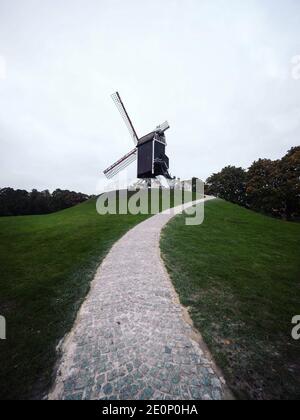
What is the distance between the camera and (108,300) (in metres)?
6.59

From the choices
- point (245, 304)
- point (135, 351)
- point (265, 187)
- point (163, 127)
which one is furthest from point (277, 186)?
point (135, 351)

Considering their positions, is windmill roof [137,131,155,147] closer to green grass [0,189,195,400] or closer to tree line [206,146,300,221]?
tree line [206,146,300,221]

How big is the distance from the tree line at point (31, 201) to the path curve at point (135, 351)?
66.8 meters

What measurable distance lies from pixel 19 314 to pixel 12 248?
8.41 metres

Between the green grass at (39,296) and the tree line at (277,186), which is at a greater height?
the tree line at (277,186)

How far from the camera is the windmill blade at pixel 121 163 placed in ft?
144

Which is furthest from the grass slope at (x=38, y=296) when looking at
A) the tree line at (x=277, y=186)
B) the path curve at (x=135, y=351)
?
the tree line at (x=277, y=186)

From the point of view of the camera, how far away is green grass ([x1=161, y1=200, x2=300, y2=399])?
3.97m

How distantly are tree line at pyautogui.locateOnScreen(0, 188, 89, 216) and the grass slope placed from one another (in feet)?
182

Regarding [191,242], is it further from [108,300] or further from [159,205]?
[159,205]

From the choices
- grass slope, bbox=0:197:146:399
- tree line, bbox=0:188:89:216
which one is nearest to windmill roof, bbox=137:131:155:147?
grass slope, bbox=0:197:146:399

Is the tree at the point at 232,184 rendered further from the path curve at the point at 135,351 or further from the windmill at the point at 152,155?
the path curve at the point at 135,351

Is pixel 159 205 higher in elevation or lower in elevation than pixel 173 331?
higher
